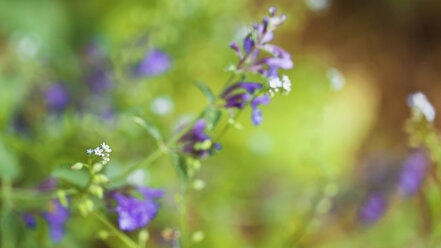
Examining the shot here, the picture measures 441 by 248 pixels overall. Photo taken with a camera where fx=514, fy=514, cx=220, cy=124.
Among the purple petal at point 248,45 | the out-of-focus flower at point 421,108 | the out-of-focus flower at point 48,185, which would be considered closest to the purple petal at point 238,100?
the purple petal at point 248,45

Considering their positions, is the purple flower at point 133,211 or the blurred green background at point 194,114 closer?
the purple flower at point 133,211

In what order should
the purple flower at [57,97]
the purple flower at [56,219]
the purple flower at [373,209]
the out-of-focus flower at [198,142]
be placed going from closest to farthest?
the out-of-focus flower at [198,142], the purple flower at [56,219], the purple flower at [373,209], the purple flower at [57,97]

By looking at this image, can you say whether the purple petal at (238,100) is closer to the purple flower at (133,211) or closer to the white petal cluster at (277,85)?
the white petal cluster at (277,85)

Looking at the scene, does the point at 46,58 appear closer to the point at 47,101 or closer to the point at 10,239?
the point at 47,101

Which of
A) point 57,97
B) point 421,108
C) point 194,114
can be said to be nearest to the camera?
point 421,108

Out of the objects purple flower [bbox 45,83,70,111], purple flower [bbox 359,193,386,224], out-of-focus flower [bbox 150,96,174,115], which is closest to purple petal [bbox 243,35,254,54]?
out-of-focus flower [bbox 150,96,174,115]

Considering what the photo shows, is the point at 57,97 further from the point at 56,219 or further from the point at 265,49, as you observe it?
the point at 265,49

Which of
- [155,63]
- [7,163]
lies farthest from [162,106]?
[7,163]

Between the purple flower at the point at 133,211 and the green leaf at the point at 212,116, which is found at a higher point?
the green leaf at the point at 212,116
